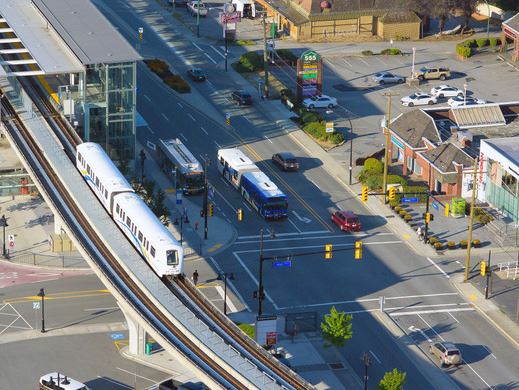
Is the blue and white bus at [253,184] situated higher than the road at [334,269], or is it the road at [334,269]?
the blue and white bus at [253,184]

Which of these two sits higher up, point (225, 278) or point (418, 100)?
point (225, 278)

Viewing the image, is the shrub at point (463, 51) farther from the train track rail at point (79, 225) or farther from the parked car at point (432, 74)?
the train track rail at point (79, 225)

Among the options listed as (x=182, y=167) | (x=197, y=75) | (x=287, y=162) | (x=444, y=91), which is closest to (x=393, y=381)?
(x=182, y=167)

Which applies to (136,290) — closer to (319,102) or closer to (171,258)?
(171,258)

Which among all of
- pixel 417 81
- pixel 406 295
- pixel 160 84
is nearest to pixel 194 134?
pixel 160 84

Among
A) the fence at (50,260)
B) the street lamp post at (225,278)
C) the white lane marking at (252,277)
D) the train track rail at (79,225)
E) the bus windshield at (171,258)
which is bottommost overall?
the fence at (50,260)

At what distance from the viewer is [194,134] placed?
150250 mm

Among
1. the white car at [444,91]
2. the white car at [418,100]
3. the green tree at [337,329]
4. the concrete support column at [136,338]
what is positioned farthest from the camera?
the white car at [444,91]

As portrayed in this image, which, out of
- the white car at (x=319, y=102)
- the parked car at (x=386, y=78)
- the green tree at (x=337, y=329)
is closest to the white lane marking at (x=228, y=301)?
the green tree at (x=337, y=329)

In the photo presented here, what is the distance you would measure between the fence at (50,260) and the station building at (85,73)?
15554 millimetres

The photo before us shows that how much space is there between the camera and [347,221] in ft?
415

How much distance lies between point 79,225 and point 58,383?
658 inches

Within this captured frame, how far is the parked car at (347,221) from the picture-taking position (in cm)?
12669

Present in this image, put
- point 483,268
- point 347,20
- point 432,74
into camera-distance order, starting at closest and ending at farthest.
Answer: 1. point 483,268
2. point 432,74
3. point 347,20
